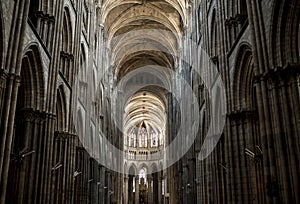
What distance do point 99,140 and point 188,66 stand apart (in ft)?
38.0

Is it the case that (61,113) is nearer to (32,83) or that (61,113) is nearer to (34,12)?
(32,83)

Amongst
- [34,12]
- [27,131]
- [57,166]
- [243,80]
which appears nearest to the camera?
[27,131]

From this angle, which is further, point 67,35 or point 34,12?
point 67,35

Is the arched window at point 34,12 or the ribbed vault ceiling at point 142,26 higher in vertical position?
the ribbed vault ceiling at point 142,26

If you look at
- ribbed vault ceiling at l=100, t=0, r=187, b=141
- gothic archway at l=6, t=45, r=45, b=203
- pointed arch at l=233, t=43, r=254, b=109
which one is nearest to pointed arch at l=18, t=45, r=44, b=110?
gothic archway at l=6, t=45, r=45, b=203

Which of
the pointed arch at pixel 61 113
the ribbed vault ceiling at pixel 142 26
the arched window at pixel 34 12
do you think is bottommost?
the pointed arch at pixel 61 113

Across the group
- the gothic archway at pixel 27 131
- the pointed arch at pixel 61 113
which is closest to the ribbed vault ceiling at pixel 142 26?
the pointed arch at pixel 61 113

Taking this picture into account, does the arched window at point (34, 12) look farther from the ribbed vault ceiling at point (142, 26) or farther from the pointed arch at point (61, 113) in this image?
the ribbed vault ceiling at point (142, 26)

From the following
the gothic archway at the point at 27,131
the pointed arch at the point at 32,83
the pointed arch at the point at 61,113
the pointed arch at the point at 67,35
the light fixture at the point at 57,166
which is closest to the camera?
the gothic archway at the point at 27,131

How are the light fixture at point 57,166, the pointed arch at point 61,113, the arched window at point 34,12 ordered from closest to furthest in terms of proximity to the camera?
the arched window at point 34,12 → the light fixture at point 57,166 → the pointed arch at point 61,113

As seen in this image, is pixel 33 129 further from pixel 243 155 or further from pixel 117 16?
pixel 117 16

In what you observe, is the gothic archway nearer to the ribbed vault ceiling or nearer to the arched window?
the arched window

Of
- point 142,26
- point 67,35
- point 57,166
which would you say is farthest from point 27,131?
point 142,26

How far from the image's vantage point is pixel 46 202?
57.1 ft
